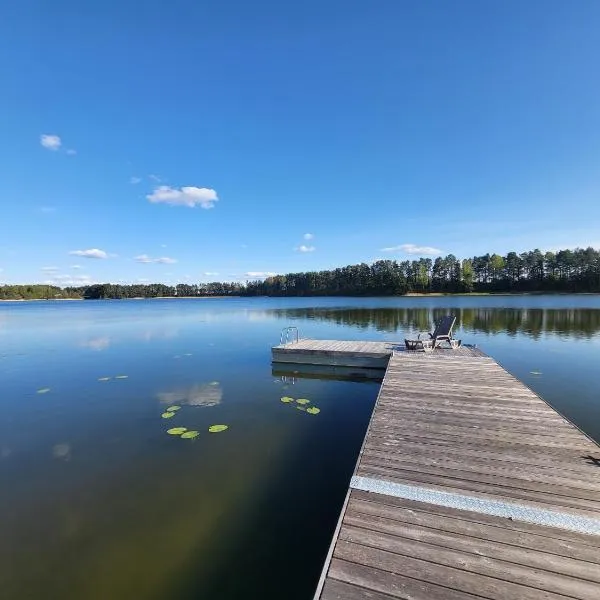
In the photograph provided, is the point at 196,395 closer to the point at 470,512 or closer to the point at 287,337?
the point at 287,337

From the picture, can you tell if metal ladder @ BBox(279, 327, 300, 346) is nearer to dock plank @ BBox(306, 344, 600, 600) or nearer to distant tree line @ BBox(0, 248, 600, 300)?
dock plank @ BBox(306, 344, 600, 600)

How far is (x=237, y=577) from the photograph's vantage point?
144 inches

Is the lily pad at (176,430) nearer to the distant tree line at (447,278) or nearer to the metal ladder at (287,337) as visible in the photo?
the metal ladder at (287,337)

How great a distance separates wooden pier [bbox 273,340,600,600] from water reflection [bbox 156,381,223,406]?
17.0ft

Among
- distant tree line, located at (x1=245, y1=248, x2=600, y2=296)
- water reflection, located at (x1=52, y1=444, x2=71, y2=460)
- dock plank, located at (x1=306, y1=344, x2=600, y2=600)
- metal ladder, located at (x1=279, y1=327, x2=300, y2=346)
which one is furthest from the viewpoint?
distant tree line, located at (x1=245, y1=248, x2=600, y2=296)

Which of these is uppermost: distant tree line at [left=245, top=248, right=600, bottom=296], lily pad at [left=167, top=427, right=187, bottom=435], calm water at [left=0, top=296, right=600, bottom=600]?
distant tree line at [left=245, top=248, right=600, bottom=296]

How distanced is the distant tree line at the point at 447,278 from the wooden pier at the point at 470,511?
83.2 m

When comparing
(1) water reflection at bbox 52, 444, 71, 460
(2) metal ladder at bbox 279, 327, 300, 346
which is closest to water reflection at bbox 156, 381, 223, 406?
(1) water reflection at bbox 52, 444, 71, 460

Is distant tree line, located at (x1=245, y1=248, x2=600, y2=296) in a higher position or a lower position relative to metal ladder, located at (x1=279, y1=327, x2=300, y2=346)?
higher

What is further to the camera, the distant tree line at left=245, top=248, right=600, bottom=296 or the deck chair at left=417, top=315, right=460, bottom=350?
the distant tree line at left=245, top=248, right=600, bottom=296

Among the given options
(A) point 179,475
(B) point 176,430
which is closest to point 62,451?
(B) point 176,430

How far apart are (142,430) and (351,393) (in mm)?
5603

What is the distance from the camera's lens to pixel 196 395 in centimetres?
981

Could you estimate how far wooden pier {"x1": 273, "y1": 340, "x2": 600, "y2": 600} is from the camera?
8.09ft
